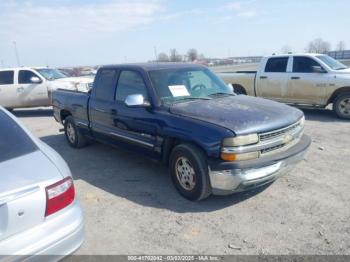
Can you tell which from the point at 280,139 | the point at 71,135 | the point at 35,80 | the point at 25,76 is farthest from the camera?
the point at 25,76

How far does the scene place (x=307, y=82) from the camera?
9258 mm

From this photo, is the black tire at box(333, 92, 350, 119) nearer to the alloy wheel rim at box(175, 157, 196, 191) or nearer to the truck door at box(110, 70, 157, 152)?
the truck door at box(110, 70, 157, 152)

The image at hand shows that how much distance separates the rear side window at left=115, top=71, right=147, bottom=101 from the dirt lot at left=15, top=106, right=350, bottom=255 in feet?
4.24

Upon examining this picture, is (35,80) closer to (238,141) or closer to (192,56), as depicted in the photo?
(238,141)

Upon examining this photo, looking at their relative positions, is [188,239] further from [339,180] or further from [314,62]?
[314,62]

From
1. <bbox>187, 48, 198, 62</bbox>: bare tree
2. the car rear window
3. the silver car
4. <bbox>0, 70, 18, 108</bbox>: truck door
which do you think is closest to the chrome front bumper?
the silver car

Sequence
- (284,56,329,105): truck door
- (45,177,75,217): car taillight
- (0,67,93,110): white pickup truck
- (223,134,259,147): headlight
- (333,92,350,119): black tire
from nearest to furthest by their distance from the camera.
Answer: (45,177,75,217): car taillight < (223,134,259,147): headlight < (333,92,350,119): black tire < (284,56,329,105): truck door < (0,67,93,110): white pickup truck

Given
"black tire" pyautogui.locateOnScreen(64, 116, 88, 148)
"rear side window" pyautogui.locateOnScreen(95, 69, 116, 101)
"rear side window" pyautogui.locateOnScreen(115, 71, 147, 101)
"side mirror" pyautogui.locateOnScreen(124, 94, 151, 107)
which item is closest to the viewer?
"side mirror" pyautogui.locateOnScreen(124, 94, 151, 107)

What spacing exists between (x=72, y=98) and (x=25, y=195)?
15.2 ft

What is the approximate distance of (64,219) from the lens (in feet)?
8.52

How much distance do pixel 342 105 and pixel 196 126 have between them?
254 inches

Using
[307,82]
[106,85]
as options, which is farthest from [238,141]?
[307,82]

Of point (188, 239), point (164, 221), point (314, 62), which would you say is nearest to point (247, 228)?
point (188, 239)

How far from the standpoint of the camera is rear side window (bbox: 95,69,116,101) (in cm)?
555
